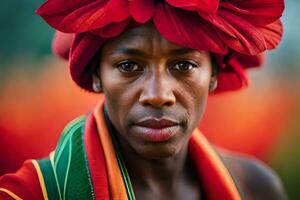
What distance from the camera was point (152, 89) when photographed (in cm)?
173

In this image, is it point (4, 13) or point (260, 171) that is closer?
point (260, 171)

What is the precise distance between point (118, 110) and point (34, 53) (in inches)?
68.7

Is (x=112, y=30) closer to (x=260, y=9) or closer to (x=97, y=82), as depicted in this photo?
(x=97, y=82)

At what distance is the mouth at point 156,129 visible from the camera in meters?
1.76

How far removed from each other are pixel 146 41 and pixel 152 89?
0.14 m

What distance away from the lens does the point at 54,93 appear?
339 cm

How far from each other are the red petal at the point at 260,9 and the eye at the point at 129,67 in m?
0.32

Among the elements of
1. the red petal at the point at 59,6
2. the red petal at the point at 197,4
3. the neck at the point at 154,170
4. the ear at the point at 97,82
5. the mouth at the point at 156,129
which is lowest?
the neck at the point at 154,170

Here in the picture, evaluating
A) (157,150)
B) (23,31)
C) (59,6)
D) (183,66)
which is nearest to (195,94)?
(183,66)

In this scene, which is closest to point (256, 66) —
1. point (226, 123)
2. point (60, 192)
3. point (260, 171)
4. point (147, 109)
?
point (260, 171)

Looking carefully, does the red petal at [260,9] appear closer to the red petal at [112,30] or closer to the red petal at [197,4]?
the red petal at [197,4]

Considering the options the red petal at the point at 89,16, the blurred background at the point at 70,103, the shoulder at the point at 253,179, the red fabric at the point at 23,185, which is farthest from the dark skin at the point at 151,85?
the blurred background at the point at 70,103

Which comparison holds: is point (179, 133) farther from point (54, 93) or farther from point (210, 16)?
point (54, 93)

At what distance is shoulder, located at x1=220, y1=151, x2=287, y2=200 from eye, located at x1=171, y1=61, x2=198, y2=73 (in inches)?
19.0
